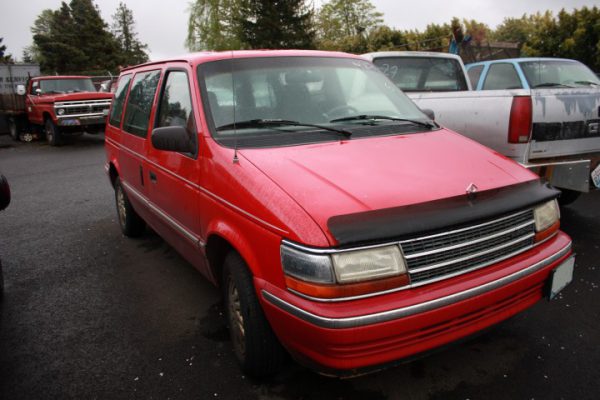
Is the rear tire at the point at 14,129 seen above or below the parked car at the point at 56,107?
below

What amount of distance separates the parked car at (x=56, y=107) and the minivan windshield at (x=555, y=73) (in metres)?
10.7

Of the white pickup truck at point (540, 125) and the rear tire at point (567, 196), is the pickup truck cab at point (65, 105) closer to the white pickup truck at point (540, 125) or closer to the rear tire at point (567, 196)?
the white pickup truck at point (540, 125)

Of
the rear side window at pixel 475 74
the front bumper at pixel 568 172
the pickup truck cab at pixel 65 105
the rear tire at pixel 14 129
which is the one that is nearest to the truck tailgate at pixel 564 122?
the front bumper at pixel 568 172

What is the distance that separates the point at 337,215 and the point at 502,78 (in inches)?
273

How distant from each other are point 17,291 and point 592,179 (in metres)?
5.14

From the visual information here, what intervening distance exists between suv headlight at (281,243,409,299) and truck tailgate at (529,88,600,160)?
2.92 m

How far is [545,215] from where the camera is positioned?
8.38 ft

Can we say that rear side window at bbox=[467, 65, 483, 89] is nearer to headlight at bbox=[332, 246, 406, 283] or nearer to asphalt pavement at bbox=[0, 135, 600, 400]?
asphalt pavement at bbox=[0, 135, 600, 400]

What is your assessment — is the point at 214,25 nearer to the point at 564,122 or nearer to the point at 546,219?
the point at 564,122

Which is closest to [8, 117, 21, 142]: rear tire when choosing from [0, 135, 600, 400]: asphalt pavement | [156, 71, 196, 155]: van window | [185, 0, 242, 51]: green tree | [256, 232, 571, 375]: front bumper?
[0, 135, 600, 400]: asphalt pavement

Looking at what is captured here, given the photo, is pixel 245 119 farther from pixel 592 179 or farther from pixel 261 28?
pixel 261 28

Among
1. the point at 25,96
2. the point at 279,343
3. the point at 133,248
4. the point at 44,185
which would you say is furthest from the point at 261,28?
the point at 279,343

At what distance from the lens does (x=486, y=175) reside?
2.52m

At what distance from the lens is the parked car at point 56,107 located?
13.3m
